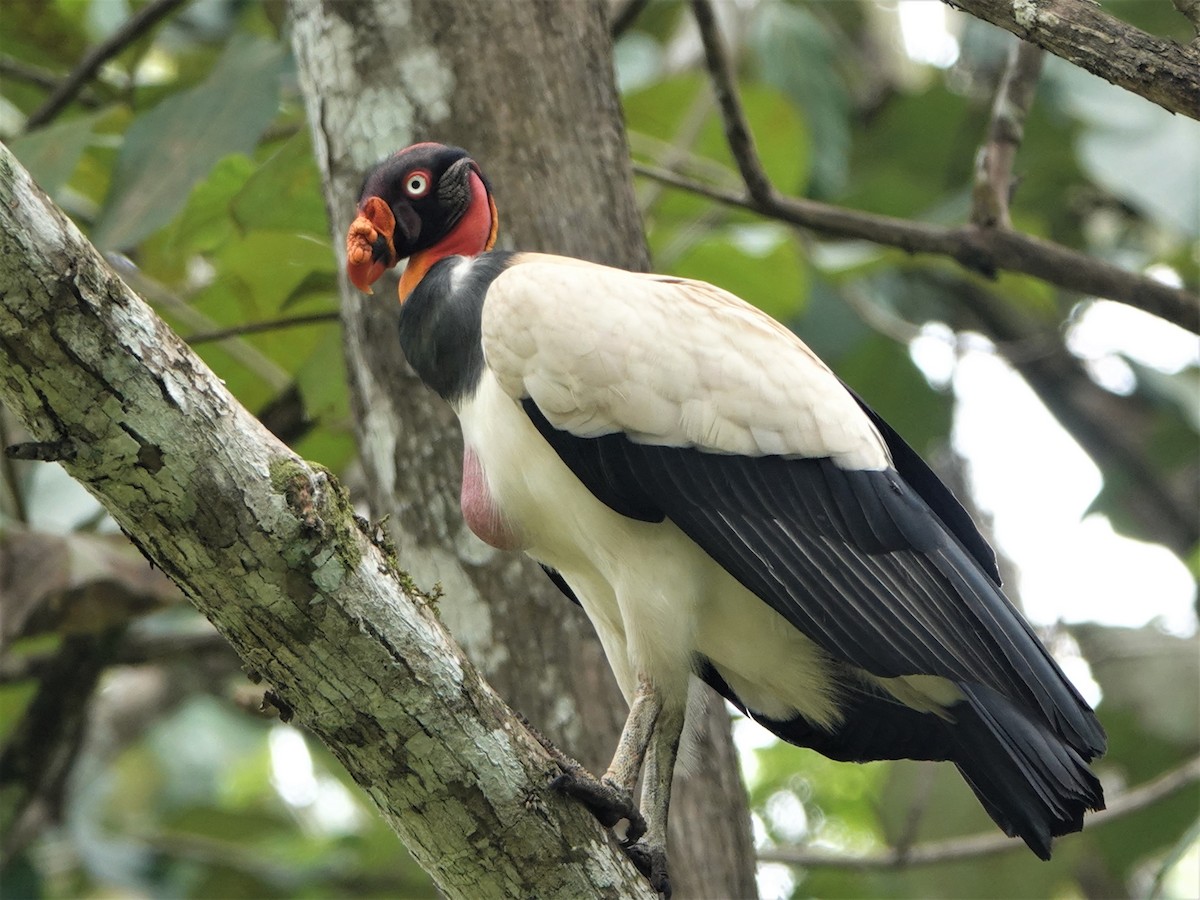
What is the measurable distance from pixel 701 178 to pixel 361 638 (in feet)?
12.5

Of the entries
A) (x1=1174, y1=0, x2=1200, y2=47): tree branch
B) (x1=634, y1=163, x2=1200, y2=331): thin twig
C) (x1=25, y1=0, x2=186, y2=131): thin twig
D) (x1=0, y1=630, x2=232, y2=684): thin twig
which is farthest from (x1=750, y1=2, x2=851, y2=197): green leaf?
(x1=1174, y1=0, x2=1200, y2=47): tree branch

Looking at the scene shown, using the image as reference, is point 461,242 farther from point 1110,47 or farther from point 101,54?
point 101,54

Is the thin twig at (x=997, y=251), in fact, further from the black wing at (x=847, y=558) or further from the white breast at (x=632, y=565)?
the white breast at (x=632, y=565)

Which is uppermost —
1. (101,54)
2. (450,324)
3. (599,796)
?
(101,54)

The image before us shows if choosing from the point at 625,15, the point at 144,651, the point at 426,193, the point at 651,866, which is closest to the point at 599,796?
the point at 651,866

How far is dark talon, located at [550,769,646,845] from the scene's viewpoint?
2.62 m

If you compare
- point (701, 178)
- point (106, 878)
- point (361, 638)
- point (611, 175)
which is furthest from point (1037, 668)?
point (106, 878)

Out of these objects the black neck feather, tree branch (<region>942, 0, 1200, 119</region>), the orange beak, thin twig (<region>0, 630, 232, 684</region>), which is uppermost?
tree branch (<region>942, 0, 1200, 119</region>)

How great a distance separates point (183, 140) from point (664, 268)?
5.89 feet

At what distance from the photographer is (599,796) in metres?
2.68

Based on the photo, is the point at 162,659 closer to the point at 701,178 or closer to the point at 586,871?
the point at 701,178

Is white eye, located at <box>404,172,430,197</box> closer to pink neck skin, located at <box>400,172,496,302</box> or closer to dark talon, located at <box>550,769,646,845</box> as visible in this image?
pink neck skin, located at <box>400,172,496,302</box>

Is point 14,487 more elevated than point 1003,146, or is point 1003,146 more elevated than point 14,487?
point 1003,146

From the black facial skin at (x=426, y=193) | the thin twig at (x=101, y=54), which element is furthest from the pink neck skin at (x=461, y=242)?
the thin twig at (x=101, y=54)
